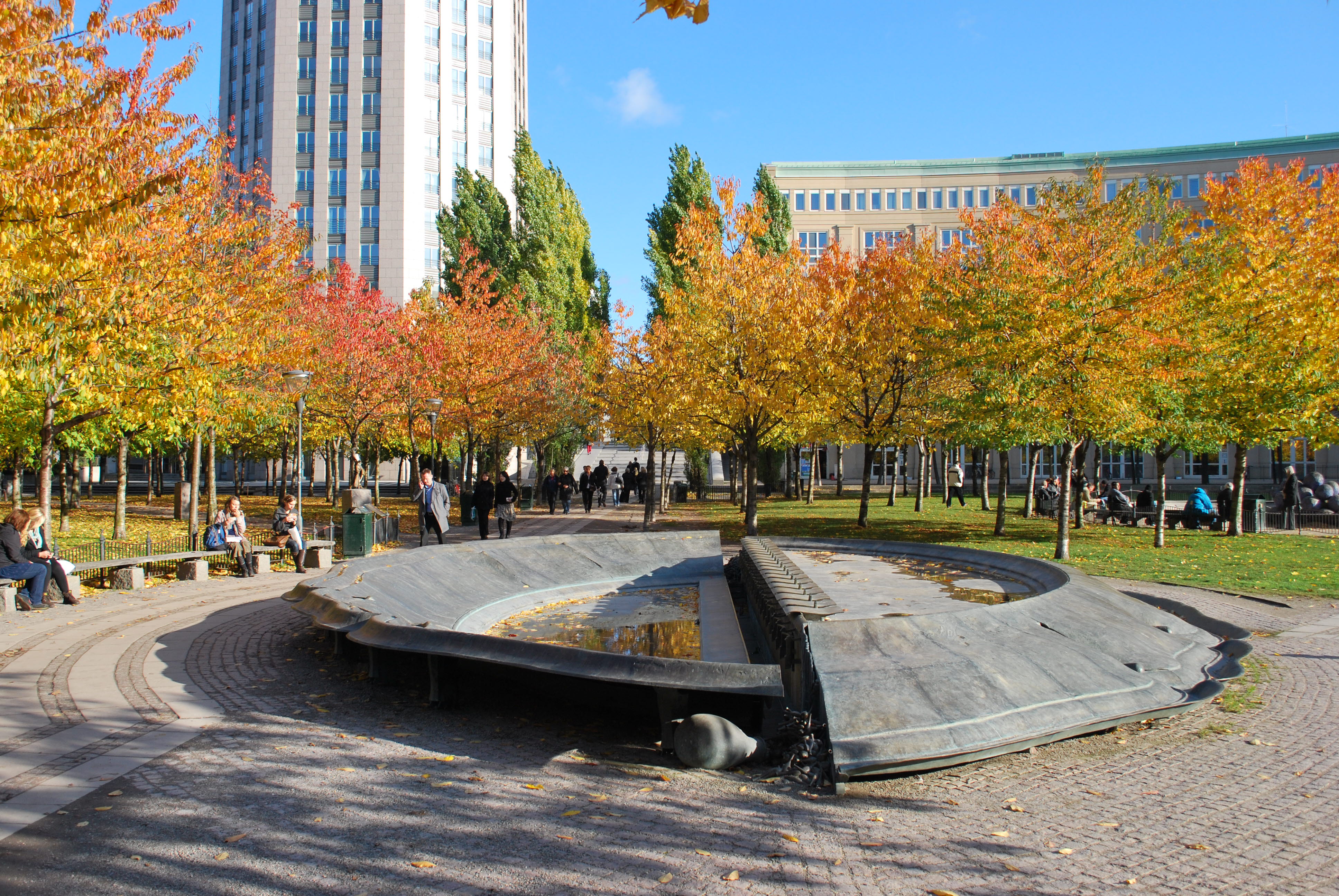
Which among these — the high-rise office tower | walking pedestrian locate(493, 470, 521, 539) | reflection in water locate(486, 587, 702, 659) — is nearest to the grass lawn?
walking pedestrian locate(493, 470, 521, 539)

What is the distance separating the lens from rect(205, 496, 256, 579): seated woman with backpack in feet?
50.5

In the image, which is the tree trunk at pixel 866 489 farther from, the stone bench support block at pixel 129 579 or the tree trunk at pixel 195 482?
the stone bench support block at pixel 129 579

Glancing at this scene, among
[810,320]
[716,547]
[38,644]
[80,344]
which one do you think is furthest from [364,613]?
[810,320]

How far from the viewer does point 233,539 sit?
1548cm

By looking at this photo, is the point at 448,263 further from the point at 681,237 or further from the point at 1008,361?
the point at 1008,361

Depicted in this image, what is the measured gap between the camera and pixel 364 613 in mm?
7398

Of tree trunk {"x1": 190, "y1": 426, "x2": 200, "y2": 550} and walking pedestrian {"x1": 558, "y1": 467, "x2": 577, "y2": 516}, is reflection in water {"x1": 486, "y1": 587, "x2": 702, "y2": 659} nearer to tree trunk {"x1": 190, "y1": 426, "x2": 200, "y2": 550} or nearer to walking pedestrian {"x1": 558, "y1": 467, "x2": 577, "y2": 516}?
tree trunk {"x1": 190, "y1": 426, "x2": 200, "y2": 550}

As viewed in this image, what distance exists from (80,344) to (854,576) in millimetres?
11458

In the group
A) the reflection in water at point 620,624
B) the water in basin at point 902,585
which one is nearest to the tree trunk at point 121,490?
the reflection in water at point 620,624

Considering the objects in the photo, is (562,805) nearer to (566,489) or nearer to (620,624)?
(620,624)

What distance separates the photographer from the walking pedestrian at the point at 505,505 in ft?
69.5

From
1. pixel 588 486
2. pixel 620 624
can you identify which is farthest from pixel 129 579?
pixel 588 486

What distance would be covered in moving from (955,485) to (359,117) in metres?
54.3

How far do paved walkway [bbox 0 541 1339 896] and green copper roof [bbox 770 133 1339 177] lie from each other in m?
63.7
